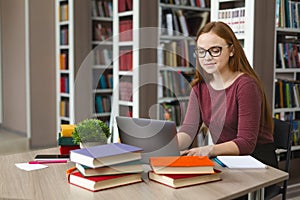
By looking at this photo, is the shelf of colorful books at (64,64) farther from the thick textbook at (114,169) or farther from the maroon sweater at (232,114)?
the thick textbook at (114,169)

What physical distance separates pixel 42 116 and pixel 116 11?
1.95m

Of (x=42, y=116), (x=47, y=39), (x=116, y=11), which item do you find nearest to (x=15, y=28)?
(x=47, y=39)

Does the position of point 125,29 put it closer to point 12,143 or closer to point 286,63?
point 286,63

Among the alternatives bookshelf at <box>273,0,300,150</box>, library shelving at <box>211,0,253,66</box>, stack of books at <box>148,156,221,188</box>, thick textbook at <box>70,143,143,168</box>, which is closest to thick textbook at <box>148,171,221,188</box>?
stack of books at <box>148,156,221,188</box>

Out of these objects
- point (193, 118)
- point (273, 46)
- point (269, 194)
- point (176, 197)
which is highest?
point (273, 46)

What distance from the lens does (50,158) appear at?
70.6 inches

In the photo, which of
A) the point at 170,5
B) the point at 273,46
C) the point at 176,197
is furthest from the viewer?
the point at 170,5

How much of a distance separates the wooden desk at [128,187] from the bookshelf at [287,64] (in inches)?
87.5

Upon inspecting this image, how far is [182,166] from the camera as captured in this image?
1.44 m

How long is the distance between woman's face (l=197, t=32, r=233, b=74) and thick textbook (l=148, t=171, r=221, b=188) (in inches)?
25.3

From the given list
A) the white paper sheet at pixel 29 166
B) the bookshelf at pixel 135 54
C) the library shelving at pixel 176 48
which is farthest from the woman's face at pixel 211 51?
the library shelving at pixel 176 48

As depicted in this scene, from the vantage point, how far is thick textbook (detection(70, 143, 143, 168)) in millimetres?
1380

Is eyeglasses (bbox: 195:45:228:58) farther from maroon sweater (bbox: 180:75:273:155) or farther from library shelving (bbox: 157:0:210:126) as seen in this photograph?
library shelving (bbox: 157:0:210:126)

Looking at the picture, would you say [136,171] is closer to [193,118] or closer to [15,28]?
[193,118]
